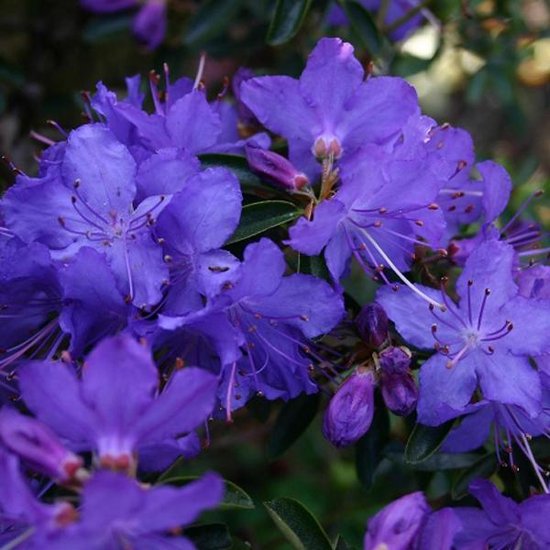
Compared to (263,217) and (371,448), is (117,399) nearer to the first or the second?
(263,217)

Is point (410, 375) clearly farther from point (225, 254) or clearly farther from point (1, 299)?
point (1, 299)

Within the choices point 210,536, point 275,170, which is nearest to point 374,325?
point 275,170

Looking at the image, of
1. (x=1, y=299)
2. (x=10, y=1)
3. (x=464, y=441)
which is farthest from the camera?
(x=10, y=1)

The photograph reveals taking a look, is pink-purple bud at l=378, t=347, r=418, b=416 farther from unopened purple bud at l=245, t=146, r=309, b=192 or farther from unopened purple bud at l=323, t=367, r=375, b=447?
unopened purple bud at l=245, t=146, r=309, b=192

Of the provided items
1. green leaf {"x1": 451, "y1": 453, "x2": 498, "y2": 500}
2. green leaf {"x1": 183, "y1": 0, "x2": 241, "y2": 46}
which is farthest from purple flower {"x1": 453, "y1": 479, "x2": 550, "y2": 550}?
green leaf {"x1": 183, "y1": 0, "x2": 241, "y2": 46}

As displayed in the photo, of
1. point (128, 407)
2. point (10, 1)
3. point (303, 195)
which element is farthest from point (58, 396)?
point (10, 1)

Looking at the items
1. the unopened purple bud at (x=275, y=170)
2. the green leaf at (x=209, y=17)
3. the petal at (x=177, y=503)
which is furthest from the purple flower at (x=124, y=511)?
the green leaf at (x=209, y=17)
